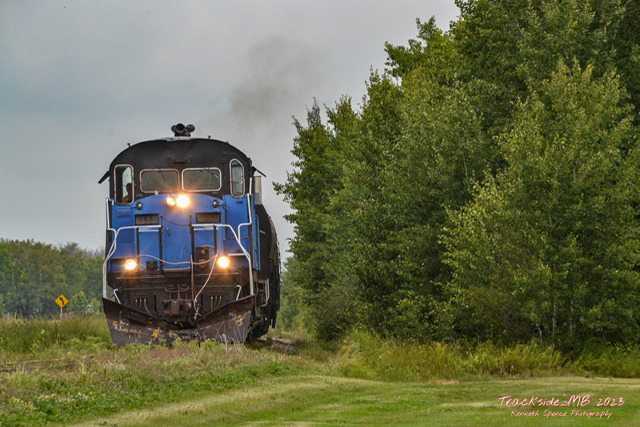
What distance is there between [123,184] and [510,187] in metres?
10.0

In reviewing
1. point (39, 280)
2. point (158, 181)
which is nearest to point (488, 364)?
point (158, 181)

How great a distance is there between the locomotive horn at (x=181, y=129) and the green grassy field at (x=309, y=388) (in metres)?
6.09

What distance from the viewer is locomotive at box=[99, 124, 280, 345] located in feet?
64.6

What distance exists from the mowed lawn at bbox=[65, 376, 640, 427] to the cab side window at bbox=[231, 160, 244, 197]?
310 inches

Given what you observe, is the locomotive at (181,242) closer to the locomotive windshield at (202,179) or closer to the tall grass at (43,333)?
the locomotive windshield at (202,179)

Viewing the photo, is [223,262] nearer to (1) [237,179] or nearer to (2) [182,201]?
(2) [182,201]

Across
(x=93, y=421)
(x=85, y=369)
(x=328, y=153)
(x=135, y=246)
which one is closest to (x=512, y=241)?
(x=135, y=246)

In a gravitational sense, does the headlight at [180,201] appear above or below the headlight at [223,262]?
above

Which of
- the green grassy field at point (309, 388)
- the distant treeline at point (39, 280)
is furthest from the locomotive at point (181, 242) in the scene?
the distant treeline at point (39, 280)

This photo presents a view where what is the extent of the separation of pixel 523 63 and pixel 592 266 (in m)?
9.67

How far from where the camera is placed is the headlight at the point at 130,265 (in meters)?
20.3

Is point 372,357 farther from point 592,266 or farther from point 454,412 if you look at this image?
point 454,412

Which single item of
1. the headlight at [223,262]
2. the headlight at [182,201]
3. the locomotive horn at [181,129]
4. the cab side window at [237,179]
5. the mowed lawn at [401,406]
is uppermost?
the locomotive horn at [181,129]

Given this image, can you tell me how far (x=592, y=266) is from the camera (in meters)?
19.1
